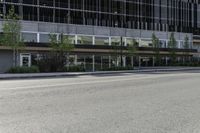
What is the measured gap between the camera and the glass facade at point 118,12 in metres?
63.6

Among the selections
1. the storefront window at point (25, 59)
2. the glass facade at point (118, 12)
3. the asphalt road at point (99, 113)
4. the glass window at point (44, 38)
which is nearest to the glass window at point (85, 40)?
the glass facade at point (118, 12)

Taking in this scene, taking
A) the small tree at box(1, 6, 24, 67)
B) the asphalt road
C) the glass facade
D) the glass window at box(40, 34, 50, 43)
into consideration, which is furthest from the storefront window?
the asphalt road

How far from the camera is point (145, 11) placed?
79.2m

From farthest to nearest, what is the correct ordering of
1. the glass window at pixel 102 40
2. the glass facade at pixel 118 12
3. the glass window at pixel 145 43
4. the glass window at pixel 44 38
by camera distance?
the glass window at pixel 145 43, the glass window at pixel 102 40, the glass facade at pixel 118 12, the glass window at pixel 44 38

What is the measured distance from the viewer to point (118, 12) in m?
74.8

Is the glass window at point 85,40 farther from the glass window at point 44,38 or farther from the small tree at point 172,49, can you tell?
the small tree at point 172,49

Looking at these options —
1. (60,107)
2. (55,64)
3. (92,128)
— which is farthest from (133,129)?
(55,64)

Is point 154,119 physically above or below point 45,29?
below

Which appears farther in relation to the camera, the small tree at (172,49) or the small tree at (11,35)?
the small tree at (172,49)

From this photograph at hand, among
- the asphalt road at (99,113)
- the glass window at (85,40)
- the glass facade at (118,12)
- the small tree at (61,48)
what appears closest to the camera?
the asphalt road at (99,113)

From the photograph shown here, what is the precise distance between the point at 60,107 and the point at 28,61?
40.0 meters

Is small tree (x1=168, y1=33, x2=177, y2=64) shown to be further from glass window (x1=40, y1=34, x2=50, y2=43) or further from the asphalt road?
the asphalt road

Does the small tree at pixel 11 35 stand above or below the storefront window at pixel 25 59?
above

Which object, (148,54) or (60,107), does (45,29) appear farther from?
(60,107)
